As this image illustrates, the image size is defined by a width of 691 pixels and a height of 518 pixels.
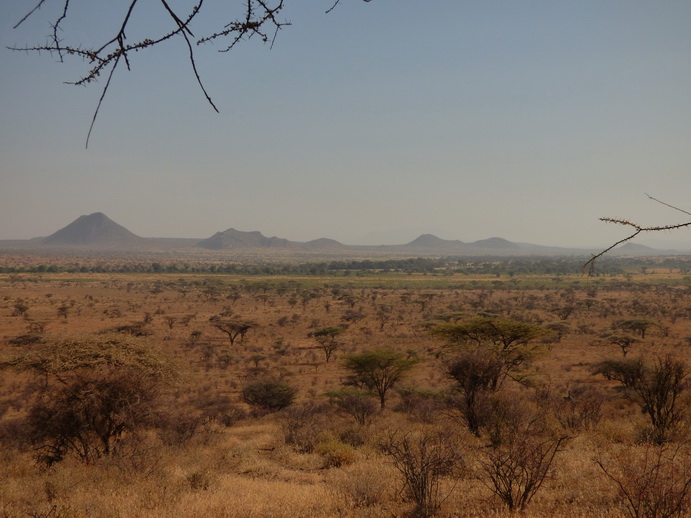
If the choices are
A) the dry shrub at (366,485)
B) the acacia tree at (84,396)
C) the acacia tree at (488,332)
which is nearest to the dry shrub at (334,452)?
the dry shrub at (366,485)

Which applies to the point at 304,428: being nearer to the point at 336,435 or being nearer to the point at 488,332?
the point at 336,435

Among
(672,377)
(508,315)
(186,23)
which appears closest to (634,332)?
(508,315)

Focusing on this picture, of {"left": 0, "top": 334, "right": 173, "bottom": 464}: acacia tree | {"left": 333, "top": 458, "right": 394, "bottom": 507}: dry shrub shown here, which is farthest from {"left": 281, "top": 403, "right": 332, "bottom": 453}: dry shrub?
{"left": 0, "top": 334, "right": 173, "bottom": 464}: acacia tree

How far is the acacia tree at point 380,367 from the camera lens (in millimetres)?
21156

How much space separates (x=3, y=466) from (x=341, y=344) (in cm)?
2677

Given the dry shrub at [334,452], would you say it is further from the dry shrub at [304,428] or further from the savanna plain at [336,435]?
the dry shrub at [304,428]

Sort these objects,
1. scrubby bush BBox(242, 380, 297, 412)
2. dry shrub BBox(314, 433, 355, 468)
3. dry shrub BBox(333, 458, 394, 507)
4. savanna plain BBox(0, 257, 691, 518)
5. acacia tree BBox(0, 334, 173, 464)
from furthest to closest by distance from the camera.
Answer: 1. scrubby bush BBox(242, 380, 297, 412)
2. dry shrub BBox(314, 433, 355, 468)
3. acacia tree BBox(0, 334, 173, 464)
4. dry shrub BBox(333, 458, 394, 507)
5. savanna plain BBox(0, 257, 691, 518)

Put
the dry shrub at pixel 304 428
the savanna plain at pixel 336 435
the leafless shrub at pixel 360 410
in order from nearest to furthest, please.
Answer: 1. the savanna plain at pixel 336 435
2. the dry shrub at pixel 304 428
3. the leafless shrub at pixel 360 410

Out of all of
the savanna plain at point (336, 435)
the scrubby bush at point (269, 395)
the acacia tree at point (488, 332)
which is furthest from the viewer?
the acacia tree at point (488, 332)

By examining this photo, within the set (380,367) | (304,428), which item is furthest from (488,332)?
(304,428)

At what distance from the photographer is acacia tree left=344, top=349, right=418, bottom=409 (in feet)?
69.4

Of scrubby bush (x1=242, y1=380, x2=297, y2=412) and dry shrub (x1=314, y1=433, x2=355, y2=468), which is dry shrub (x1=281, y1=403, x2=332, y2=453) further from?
scrubby bush (x1=242, y1=380, x2=297, y2=412)

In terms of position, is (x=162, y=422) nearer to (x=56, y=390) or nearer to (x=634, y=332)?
(x=56, y=390)

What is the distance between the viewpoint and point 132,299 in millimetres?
63156
